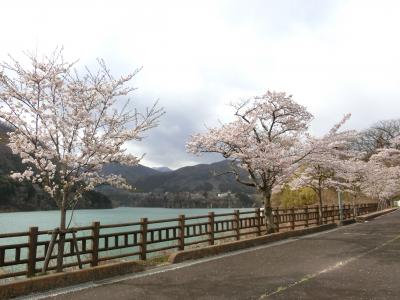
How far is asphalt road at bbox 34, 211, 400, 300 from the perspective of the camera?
791 centimetres

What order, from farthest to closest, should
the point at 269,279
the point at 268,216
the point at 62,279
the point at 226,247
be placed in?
the point at 268,216 → the point at 226,247 → the point at 269,279 → the point at 62,279

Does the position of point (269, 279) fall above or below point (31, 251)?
below

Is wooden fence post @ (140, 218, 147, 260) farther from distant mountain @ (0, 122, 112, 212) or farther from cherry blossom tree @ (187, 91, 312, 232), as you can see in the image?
distant mountain @ (0, 122, 112, 212)

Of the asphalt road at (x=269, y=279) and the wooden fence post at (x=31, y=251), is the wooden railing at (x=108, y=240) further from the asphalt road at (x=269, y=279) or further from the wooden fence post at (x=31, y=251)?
the asphalt road at (x=269, y=279)

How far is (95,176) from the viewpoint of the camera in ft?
36.8

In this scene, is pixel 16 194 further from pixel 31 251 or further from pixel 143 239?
pixel 31 251

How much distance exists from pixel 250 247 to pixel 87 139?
852 cm

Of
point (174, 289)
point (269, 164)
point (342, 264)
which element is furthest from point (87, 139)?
point (269, 164)

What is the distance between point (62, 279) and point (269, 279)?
4.72 meters

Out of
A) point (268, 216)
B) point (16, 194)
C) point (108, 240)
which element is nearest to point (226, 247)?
point (108, 240)

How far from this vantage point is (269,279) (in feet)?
30.8

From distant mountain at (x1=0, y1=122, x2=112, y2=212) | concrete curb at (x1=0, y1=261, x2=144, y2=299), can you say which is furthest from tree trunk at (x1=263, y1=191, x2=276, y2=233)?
distant mountain at (x1=0, y1=122, x2=112, y2=212)

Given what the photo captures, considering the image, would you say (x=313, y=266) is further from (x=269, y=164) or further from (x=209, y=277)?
(x=269, y=164)

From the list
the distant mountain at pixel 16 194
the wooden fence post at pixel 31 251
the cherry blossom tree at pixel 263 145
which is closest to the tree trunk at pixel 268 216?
the cherry blossom tree at pixel 263 145
